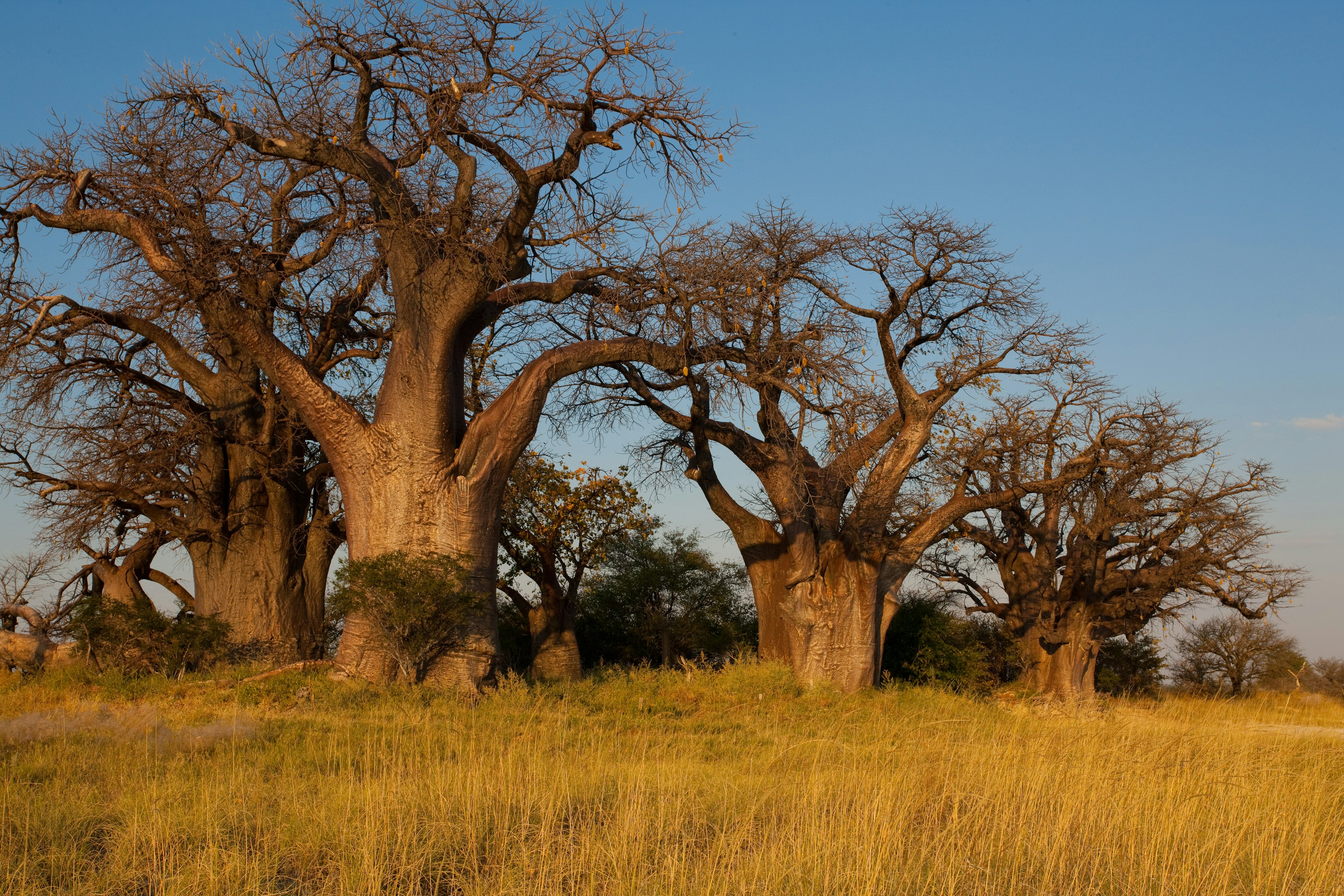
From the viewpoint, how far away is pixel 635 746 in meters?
8.42

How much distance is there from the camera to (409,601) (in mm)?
10742

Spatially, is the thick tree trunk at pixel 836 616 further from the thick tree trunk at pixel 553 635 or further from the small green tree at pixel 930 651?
the thick tree trunk at pixel 553 635

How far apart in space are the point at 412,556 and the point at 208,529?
4.82 meters

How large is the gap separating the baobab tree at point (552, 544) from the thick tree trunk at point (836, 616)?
12.4 feet

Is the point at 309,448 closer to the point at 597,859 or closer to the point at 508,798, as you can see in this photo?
the point at 508,798

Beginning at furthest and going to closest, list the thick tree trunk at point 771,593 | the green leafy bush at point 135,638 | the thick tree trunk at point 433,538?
the thick tree trunk at point 771,593, the green leafy bush at point 135,638, the thick tree trunk at point 433,538

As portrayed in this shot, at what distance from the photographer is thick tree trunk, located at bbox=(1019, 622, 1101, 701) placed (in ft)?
63.7

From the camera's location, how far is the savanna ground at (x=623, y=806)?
14.7 ft

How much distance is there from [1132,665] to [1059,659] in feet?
19.9

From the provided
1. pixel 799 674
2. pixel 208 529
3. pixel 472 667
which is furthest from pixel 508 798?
pixel 208 529

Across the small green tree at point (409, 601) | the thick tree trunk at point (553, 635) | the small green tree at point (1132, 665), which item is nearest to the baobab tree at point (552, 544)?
the thick tree trunk at point (553, 635)

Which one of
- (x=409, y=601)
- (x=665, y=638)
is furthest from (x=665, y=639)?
(x=409, y=601)

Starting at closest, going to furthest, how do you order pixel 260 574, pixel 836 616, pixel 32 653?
pixel 32 653, pixel 260 574, pixel 836 616

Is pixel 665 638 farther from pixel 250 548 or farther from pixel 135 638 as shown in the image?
pixel 135 638
